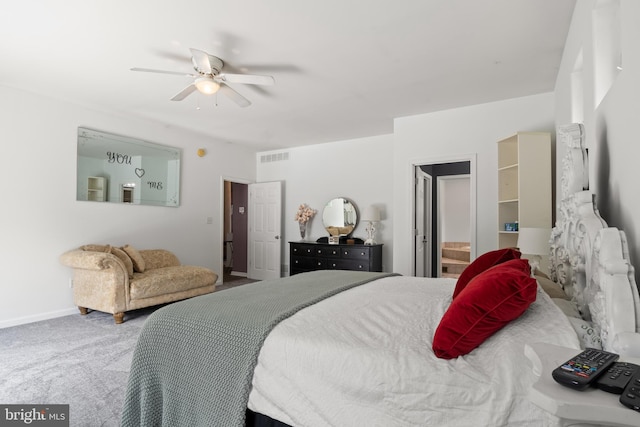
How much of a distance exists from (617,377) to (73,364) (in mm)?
3315

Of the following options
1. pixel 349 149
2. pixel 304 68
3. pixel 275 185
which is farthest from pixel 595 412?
pixel 275 185

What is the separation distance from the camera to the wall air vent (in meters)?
6.66

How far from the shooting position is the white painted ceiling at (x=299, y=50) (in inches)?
92.7

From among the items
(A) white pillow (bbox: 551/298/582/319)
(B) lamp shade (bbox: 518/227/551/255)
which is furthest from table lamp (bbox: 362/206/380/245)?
(A) white pillow (bbox: 551/298/582/319)

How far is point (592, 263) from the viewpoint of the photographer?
1307mm

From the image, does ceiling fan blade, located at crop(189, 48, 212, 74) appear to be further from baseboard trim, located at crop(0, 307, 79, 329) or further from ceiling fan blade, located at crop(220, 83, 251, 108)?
baseboard trim, located at crop(0, 307, 79, 329)

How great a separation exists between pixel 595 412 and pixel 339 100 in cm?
383

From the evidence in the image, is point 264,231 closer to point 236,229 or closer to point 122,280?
point 236,229

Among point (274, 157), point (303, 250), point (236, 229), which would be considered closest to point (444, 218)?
point (303, 250)

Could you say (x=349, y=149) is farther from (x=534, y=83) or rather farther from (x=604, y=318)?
(x=604, y=318)

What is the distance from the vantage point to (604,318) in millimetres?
1084

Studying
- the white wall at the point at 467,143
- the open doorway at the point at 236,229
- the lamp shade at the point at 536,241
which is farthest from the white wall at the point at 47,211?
the lamp shade at the point at 536,241

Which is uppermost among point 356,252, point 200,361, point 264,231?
point 264,231

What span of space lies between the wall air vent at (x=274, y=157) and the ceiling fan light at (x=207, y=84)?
3.52 meters
